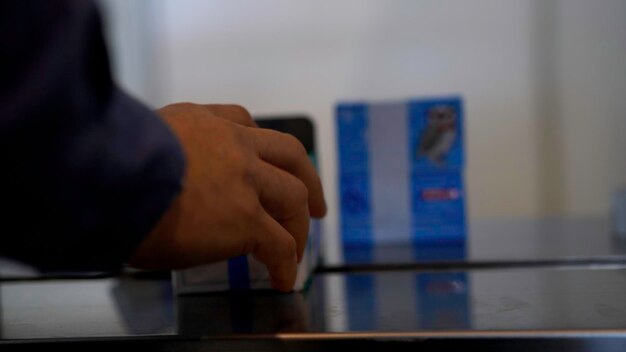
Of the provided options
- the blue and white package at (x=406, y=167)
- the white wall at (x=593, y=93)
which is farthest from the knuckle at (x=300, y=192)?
the white wall at (x=593, y=93)

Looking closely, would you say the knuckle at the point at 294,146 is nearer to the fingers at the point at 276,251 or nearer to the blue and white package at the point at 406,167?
the fingers at the point at 276,251

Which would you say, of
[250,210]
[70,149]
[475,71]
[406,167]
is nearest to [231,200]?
[250,210]

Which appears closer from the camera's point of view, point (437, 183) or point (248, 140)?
point (248, 140)

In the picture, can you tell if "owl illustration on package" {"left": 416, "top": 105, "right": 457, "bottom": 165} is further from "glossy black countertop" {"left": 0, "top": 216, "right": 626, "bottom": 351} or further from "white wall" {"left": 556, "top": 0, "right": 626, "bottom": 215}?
"white wall" {"left": 556, "top": 0, "right": 626, "bottom": 215}

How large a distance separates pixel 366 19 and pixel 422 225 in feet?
2.74

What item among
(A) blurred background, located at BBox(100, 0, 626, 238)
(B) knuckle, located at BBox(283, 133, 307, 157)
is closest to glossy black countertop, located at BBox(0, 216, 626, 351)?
(B) knuckle, located at BBox(283, 133, 307, 157)

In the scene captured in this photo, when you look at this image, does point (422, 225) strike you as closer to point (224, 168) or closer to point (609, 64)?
point (224, 168)

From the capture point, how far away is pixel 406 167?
0.96 metres

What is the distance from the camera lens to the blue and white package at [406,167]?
94 cm

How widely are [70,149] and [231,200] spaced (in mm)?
123

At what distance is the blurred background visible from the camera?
156 cm

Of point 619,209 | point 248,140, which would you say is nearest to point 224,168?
point 248,140

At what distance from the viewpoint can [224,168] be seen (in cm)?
44

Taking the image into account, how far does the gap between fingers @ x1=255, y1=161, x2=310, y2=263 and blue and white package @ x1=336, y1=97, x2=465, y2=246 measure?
1.32ft
